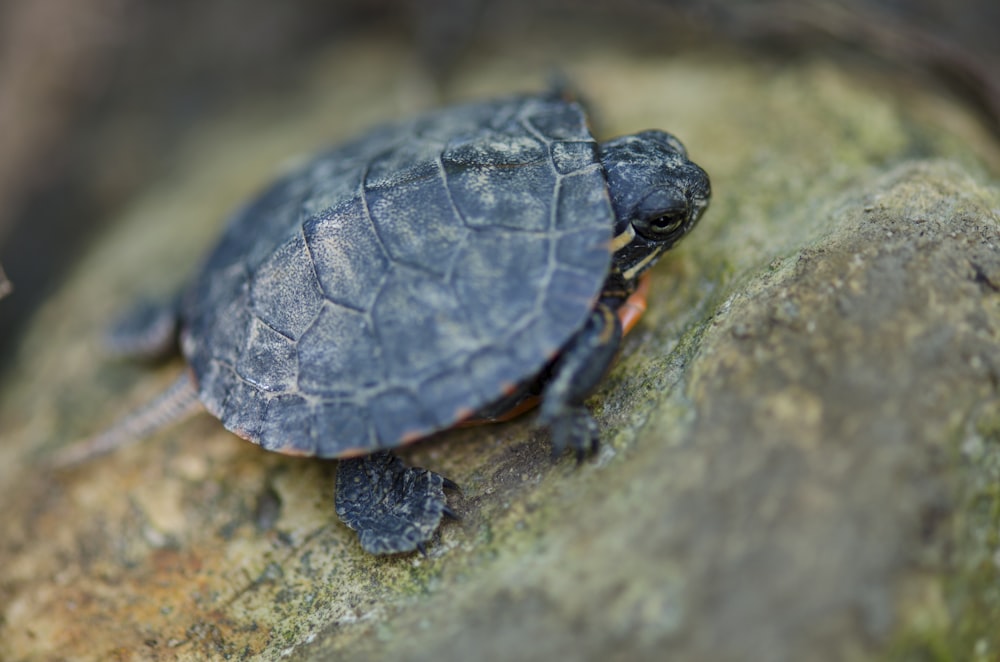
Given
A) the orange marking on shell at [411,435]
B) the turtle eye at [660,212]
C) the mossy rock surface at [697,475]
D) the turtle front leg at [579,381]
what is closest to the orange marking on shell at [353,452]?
the orange marking on shell at [411,435]

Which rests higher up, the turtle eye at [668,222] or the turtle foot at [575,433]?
the turtle eye at [668,222]

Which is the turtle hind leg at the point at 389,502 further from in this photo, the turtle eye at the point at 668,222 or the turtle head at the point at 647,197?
the turtle eye at the point at 668,222

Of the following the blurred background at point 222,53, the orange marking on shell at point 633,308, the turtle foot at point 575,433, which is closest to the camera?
the turtle foot at point 575,433

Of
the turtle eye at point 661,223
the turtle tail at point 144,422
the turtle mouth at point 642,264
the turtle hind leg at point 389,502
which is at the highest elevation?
Result: the turtle eye at point 661,223

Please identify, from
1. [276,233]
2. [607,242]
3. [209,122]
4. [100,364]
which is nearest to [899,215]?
[607,242]

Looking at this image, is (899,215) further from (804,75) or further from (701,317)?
(804,75)

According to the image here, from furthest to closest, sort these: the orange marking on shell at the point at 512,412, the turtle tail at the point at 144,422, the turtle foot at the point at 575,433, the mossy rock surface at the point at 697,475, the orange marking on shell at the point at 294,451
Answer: the turtle tail at the point at 144,422
the orange marking on shell at the point at 512,412
the orange marking on shell at the point at 294,451
the turtle foot at the point at 575,433
the mossy rock surface at the point at 697,475

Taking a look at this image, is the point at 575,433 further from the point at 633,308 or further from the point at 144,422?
the point at 144,422
